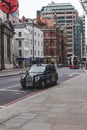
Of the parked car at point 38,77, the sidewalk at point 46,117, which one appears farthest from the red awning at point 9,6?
the sidewalk at point 46,117

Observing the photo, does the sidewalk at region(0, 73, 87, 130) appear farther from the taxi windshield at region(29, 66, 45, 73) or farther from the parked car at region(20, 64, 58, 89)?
the taxi windshield at region(29, 66, 45, 73)

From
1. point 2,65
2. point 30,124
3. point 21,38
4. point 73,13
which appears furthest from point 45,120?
point 73,13

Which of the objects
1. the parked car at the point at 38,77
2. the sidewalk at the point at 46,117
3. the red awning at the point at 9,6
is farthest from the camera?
the red awning at the point at 9,6

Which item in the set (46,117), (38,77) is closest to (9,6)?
(38,77)

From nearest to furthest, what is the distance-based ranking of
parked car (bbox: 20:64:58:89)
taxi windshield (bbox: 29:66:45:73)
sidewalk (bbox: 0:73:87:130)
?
sidewalk (bbox: 0:73:87:130), parked car (bbox: 20:64:58:89), taxi windshield (bbox: 29:66:45:73)

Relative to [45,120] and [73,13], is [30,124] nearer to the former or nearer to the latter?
[45,120]

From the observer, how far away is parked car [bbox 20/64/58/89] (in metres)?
27.0

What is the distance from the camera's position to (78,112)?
13.5 metres

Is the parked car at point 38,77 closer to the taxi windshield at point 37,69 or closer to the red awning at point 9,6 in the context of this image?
the taxi windshield at point 37,69

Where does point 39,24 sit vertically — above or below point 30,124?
above

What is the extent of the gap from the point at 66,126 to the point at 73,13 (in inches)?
7549

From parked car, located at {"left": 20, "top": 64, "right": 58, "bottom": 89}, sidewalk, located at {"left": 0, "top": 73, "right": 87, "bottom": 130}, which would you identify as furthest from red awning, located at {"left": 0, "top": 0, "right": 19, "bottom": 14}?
sidewalk, located at {"left": 0, "top": 73, "right": 87, "bottom": 130}

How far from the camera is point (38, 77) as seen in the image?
27406 millimetres

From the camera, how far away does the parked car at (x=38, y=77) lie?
2703 centimetres
